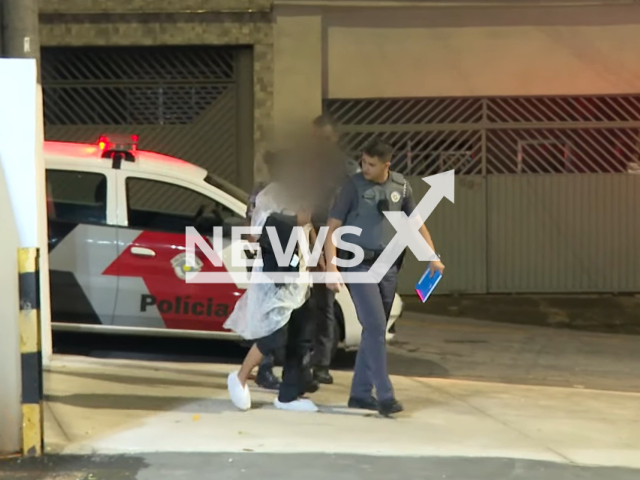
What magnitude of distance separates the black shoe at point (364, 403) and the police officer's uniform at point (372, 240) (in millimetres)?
170

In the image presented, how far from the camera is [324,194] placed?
245 inches

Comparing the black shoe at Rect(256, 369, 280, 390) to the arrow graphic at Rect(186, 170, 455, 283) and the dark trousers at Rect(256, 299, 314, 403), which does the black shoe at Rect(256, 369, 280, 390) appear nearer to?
the dark trousers at Rect(256, 299, 314, 403)

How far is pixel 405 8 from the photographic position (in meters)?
11.9

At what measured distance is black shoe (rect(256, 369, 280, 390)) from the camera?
21.4ft

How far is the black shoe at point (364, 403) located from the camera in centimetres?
583

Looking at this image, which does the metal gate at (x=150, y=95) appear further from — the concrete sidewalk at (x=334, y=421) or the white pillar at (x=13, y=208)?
the white pillar at (x=13, y=208)

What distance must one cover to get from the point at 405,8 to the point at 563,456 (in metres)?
8.11

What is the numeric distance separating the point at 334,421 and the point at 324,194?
5.09 ft

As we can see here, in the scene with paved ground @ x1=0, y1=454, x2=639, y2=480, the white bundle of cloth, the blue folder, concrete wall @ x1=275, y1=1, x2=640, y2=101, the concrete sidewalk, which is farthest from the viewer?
concrete wall @ x1=275, y1=1, x2=640, y2=101

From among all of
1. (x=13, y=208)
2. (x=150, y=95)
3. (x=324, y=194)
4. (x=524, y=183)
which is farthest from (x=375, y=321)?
(x=150, y=95)

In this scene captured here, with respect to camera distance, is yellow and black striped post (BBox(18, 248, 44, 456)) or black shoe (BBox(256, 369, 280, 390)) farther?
black shoe (BBox(256, 369, 280, 390))

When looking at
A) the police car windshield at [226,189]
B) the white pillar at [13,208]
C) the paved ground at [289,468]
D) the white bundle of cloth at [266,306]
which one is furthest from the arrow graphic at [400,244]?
the police car windshield at [226,189]

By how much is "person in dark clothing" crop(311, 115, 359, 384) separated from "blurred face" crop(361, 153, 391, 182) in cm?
66

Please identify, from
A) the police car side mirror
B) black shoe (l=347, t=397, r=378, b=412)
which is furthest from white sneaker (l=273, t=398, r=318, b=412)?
the police car side mirror
